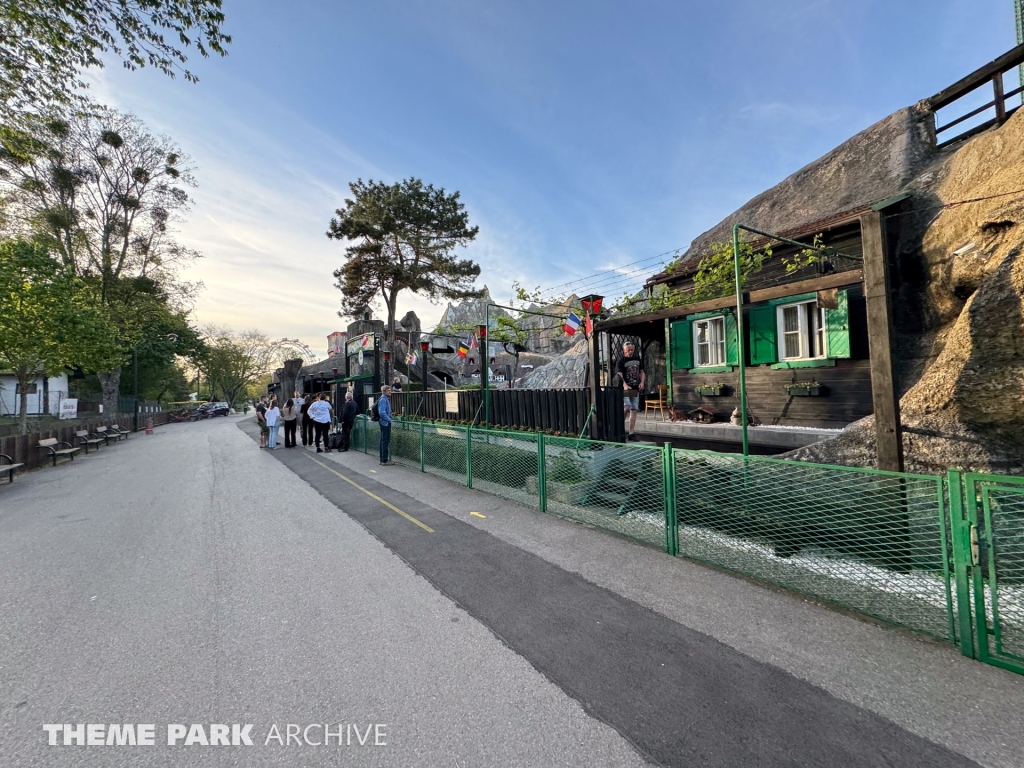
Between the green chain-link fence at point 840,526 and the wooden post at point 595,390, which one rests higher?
the wooden post at point 595,390

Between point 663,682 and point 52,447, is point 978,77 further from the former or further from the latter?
point 52,447

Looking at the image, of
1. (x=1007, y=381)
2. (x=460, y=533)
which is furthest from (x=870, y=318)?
(x=460, y=533)

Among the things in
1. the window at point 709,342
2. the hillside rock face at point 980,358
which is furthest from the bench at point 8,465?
the window at point 709,342

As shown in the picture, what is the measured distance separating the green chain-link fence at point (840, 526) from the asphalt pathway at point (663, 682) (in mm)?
1211

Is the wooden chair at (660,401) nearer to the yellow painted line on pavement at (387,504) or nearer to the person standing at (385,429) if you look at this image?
the person standing at (385,429)

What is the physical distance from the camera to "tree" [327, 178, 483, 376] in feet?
86.1

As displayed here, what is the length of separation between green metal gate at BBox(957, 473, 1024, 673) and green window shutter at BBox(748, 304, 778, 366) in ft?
28.4

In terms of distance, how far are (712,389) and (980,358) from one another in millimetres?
7194

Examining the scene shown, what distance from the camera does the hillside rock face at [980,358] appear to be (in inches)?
180

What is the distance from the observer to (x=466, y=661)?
2.86m

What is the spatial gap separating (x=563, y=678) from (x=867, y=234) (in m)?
5.15

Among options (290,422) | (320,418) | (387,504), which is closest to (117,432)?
(290,422)

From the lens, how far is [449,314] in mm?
113562

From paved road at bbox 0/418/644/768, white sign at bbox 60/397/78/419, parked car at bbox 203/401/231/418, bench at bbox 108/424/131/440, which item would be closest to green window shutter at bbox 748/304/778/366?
paved road at bbox 0/418/644/768
